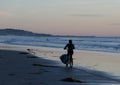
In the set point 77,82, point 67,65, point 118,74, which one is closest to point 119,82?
point 77,82

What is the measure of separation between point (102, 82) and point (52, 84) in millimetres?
2438

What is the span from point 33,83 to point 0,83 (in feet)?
4.12

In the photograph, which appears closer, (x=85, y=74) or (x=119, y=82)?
(x=119, y=82)

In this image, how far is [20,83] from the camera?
13.2 meters

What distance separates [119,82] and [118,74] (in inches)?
118

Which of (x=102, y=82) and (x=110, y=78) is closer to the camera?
(x=102, y=82)

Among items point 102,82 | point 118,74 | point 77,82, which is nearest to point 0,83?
point 77,82

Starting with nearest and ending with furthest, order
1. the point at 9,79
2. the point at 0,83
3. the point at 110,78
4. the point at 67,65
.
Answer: the point at 0,83 < the point at 9,79 < the point at 110,78 < the point at 67,65

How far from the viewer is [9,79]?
1423 centimetres

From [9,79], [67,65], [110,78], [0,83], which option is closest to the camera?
[0,83]

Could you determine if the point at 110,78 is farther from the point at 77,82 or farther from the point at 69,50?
the point at 69,50

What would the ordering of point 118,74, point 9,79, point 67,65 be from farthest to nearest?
point 67,65
point 118,74
point 9,79

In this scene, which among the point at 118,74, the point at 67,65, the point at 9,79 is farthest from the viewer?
the point at 67,65

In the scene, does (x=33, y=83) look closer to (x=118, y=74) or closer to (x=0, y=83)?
(x=0, y=83)
